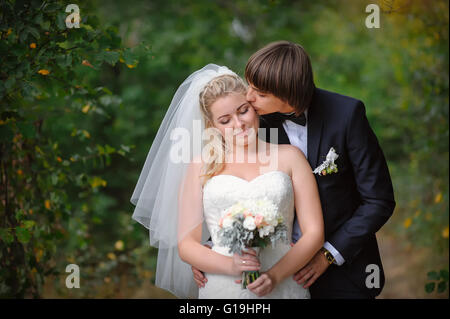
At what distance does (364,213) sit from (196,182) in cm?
103

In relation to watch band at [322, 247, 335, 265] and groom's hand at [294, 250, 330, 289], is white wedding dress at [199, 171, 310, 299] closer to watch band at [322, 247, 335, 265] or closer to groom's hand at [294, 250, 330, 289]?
groom's hand at [294, 250, 330, 289]

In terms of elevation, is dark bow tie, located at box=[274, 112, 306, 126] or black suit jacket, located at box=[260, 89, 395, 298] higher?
dark bow tie, located at box=[274, 112, 306, 126]

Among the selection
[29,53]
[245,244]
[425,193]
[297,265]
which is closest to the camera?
[245,244]

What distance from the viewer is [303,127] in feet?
10.1

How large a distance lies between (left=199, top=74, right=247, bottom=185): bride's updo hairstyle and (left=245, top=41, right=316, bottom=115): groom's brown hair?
0.18 meters

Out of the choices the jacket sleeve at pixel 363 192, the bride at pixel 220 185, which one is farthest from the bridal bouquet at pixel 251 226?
the jacket sleeve at pixel 363 192

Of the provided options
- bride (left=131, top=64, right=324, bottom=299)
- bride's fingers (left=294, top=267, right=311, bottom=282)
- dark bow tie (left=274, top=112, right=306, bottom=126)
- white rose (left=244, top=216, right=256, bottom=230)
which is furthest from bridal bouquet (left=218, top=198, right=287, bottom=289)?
dark bow tie (left=274, top=112, right=306, bottom=126)

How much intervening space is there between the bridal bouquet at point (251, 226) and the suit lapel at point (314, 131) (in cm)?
64

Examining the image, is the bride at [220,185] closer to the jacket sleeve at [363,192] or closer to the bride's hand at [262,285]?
the bride's hand at [262,285]

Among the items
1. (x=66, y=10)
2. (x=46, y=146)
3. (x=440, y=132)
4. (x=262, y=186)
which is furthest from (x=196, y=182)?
(x=440, y=132)

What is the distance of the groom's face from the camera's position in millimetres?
2822

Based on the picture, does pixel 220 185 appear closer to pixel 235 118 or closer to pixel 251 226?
pixel 235 118

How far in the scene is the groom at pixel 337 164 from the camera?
2770mm

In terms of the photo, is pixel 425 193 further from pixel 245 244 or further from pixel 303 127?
pixel 245 244
